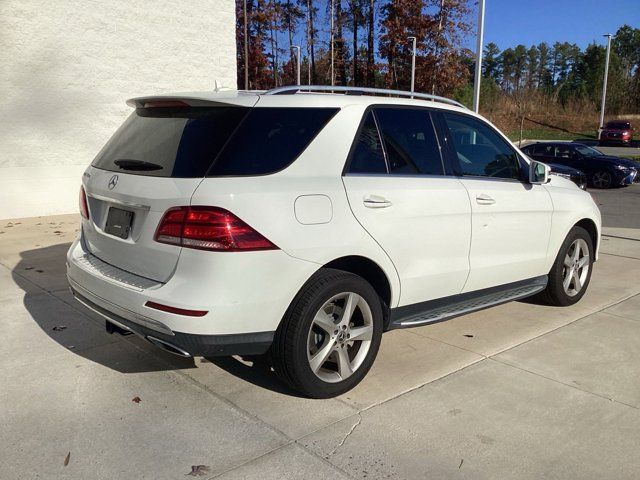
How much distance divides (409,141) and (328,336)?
1460 millimetres

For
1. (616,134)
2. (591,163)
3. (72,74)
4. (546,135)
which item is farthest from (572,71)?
(72,74)

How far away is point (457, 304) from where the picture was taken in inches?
169

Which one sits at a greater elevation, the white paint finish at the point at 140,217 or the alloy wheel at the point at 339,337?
the white paint finish at the point at 140,217

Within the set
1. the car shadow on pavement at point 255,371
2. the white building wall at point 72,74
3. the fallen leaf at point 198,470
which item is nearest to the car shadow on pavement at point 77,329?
the car shadow on pavement at point 255,371

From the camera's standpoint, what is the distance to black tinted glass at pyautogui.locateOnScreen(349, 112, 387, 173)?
11.9 feet

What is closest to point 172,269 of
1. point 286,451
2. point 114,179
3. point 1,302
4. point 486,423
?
point 114,179

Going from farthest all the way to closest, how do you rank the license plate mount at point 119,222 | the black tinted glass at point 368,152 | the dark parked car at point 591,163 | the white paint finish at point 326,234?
the dark parked car at point 591,163
the black tinted glass at point 368,152
the license plate mount at point 119,222
the white paint finish at point 326,234

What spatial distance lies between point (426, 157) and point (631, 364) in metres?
2.06

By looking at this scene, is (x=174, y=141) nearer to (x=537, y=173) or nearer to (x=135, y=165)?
(x=135, y=165)

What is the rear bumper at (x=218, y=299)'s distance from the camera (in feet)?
9.79

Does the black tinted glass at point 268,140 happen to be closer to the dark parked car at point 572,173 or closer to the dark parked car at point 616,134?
the dark parked car at point 572,173

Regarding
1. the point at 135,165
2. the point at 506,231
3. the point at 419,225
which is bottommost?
the point at 506,231

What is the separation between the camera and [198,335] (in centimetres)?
302

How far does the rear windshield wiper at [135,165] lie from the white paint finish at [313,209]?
0.81 m
